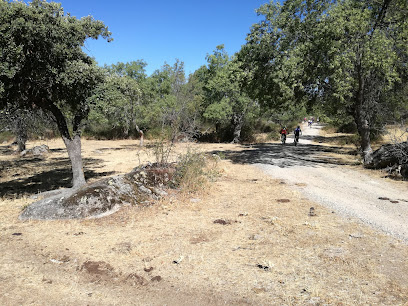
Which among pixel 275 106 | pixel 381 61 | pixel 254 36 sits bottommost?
pixel 275 106

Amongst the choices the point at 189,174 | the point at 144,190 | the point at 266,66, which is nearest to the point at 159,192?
the point at 144,190

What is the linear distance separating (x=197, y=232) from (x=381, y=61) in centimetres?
1055

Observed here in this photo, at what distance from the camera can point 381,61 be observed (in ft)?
39.1

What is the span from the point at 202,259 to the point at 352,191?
6212 millimetres

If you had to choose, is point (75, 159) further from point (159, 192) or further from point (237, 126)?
point (237, 126)

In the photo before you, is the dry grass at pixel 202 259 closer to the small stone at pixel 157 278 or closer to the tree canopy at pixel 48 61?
the small stone at pixel 157 278

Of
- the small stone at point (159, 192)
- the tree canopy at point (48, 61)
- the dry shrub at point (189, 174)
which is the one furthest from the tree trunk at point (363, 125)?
the tree canopy at point (48, 61)

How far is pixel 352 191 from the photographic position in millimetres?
9172

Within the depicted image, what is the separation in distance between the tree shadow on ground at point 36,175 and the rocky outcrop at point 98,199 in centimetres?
348

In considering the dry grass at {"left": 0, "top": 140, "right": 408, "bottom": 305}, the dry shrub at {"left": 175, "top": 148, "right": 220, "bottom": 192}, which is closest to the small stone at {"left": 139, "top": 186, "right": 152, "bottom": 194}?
the dry grass at {"left": 0, "top": 140, "right": 408, "bottom": 305}

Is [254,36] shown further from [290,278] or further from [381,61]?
[290,278]

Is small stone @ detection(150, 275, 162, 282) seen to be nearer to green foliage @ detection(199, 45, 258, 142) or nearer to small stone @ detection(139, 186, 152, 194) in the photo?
small stone @ detection(139, 186, 152, 194)

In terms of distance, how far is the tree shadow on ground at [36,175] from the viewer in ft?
37.2

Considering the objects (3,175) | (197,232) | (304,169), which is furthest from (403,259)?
(3,175)
